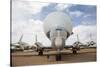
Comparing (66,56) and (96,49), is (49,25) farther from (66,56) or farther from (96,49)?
(96,49)

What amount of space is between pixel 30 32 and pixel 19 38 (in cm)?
14

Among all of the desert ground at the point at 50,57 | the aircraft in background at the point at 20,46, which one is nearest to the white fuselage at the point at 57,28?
the desert ground at the point at 50,57

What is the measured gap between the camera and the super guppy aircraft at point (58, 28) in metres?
1.99

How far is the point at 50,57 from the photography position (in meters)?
1.98

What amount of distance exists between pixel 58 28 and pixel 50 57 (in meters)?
0.34

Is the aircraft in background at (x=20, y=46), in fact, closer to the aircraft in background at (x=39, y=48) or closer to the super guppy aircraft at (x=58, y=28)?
the aircraft in background at (x=39, y=48)

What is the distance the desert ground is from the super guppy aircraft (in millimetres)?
73

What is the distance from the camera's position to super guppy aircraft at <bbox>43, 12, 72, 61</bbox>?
1.99 meters

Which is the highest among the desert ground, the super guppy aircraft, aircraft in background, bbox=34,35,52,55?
the super guppy aircraft

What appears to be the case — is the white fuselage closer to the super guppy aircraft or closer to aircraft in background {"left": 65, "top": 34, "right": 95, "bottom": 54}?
the super guppy aircraft

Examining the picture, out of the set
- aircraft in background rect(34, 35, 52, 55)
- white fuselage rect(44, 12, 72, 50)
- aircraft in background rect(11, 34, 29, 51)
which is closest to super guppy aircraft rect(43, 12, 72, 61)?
white fuselage rect(44, 12, 72, 50)

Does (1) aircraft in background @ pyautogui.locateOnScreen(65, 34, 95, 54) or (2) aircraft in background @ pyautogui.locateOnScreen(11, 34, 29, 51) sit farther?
(1) aircraft in background @ pyautogui.locateOnScreen(65, 34, 95, 54)

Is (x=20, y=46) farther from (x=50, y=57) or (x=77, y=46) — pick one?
(x=77, y=46)

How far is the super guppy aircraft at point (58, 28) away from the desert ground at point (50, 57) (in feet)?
0.24
